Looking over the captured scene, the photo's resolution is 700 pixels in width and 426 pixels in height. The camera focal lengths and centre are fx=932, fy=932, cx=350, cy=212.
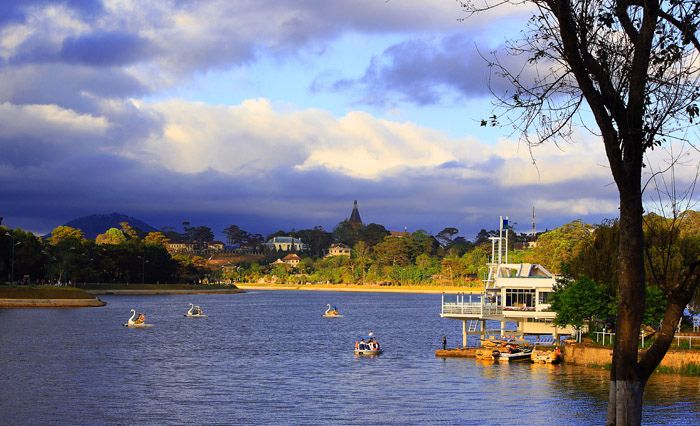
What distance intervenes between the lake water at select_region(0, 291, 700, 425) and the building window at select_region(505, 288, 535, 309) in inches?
303

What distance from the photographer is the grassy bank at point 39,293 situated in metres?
147

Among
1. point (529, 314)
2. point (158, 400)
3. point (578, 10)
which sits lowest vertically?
point (158, 400)

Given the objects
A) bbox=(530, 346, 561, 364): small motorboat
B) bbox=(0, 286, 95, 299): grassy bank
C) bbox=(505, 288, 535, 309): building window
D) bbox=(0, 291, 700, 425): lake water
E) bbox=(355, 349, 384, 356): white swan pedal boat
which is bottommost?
bbox=(0, 291, 700, 425): lake water

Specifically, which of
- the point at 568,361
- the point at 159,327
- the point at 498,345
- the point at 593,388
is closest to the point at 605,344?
the point at 568,361

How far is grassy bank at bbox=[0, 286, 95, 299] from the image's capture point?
147 meters

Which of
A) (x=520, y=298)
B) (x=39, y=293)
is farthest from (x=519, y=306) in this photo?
(x=39, y=293)

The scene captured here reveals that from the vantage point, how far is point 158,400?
158 feet

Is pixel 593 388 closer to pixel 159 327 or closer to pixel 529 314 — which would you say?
pixel 529 314

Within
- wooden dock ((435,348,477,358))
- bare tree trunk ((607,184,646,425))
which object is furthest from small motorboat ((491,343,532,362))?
bare tree trunk ((607,184,646,425))

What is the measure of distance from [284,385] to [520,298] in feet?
80.7

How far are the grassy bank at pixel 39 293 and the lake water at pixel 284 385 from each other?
55.7 metres

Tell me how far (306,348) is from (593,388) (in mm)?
36323

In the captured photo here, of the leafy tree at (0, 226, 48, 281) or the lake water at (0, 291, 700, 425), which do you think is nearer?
the lake water at (0, 291, 700, 425)

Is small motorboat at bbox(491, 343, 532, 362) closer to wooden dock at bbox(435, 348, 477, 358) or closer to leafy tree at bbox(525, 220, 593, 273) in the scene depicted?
wooden dock at bbox(435, 348, 477, 358)
